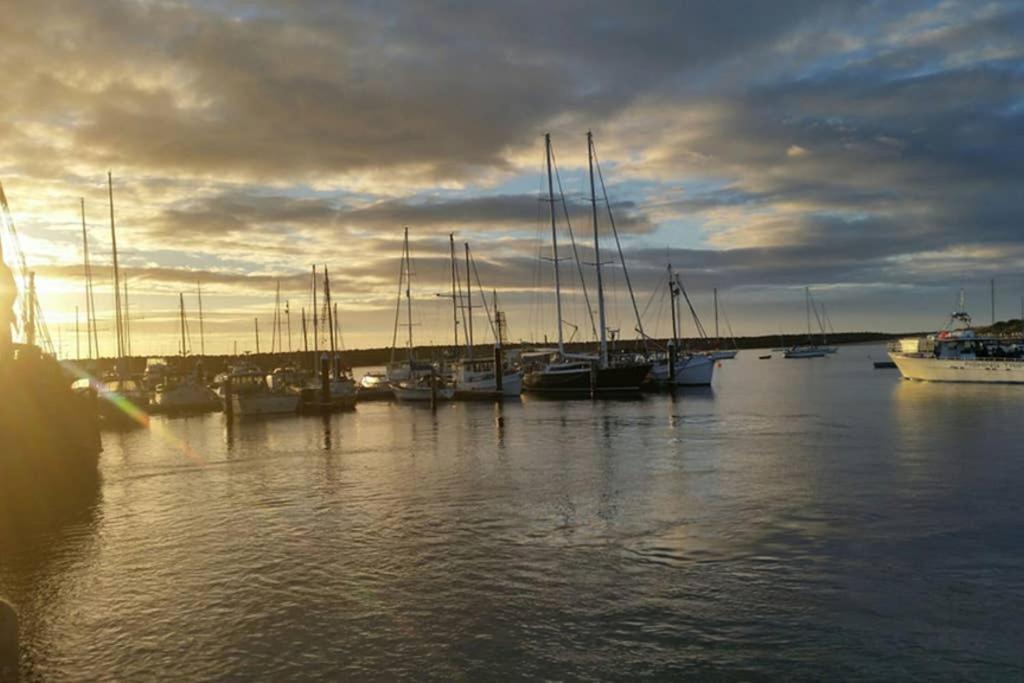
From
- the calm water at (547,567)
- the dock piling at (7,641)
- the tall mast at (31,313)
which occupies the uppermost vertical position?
the tall mast at (31,313)

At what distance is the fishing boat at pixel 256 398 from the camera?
60688mm

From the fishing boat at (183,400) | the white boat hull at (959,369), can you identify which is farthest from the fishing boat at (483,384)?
the white boat hull at (959,369)

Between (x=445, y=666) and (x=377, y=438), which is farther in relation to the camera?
(x=377, y=438)

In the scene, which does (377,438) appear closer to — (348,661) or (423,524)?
(423,524)

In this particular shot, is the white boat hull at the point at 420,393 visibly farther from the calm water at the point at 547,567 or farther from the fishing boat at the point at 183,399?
the calm water at the point at 547,567

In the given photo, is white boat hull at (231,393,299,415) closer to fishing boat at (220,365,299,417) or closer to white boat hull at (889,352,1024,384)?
fishing boat at (220,365,299,417)

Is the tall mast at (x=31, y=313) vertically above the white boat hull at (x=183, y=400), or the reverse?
the tall mast at (x=31, y=313)

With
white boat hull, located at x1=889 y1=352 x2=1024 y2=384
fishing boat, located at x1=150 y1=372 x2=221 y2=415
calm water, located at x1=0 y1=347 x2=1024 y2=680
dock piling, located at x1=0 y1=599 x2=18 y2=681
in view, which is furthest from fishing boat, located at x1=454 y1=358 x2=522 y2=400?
dock piling, located at x1=0 y1=599 x2=18 y2=681

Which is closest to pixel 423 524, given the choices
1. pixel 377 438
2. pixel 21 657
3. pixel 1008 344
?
pixel 21 657

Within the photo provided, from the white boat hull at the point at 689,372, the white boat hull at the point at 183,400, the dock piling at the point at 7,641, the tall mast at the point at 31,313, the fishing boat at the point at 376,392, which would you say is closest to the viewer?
the dock piling at the point at 7,641

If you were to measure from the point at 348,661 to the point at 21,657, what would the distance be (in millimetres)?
4737

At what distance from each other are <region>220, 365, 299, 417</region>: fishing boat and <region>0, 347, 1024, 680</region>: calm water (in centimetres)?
2844

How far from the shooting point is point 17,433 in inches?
1110

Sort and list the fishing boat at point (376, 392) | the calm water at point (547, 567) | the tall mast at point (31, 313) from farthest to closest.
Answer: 1. the fishing boat at point (376, 392)
2. the tall mast at point (31, 313)
3. the calm water at point (547, 567)
